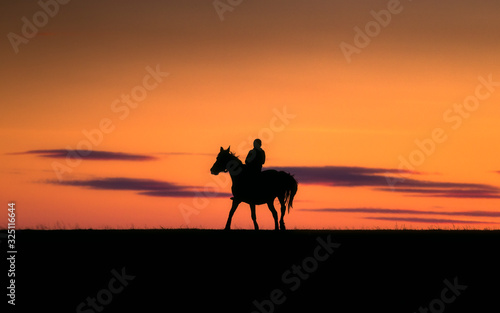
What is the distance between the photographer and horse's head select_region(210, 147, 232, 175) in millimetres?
25250

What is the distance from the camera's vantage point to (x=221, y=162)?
25.3 m
